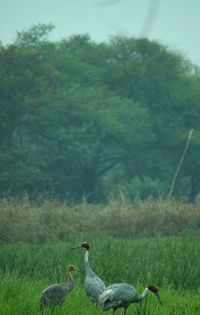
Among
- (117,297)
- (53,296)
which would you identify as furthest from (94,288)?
(117,297)

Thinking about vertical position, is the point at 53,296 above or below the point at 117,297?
below

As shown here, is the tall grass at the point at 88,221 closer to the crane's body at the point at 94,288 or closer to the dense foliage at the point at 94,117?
the dense foliage at the point at 94,117

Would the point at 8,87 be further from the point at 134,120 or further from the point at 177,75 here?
the point at 177,75

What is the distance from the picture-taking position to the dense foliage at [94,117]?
46.3m

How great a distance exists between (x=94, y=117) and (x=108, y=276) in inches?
1402

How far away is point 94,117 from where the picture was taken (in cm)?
4928

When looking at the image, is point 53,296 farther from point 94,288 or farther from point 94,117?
point 94,117

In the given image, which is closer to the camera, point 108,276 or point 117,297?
point 117,297

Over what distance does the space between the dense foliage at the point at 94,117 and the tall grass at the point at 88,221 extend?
13.3 metres

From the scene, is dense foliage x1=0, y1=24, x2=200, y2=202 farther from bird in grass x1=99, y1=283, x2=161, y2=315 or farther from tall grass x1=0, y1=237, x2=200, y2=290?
bird in grass x1=99, y1=283, x2=161, y2=315

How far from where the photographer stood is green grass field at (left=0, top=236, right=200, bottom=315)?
423 inches

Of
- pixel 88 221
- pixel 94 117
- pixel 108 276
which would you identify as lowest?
pixel 88 221

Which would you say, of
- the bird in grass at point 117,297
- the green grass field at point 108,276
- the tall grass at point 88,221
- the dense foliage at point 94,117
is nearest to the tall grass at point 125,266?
the green grass field at point 108,276

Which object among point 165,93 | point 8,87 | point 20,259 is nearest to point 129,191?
point 165,93
